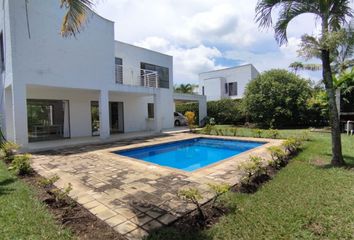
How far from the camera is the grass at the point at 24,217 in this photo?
3580 mm

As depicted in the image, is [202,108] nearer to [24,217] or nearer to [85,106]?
[85,106]

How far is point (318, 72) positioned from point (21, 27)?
43.6ft

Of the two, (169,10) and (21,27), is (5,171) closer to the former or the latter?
(21,27)

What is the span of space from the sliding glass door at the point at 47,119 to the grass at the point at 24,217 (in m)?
10.3

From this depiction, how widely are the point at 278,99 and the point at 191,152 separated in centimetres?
1242

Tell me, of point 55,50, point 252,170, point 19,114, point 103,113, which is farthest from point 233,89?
point 252,170

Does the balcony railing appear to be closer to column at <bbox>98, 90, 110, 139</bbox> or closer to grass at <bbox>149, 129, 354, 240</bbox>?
column at <bbox>98, 90, 110, 139</bbox>

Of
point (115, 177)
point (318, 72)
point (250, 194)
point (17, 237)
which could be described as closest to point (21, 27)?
point (115, 177)

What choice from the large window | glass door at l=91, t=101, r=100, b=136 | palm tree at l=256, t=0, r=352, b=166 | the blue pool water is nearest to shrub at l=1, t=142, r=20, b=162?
the blue pool water

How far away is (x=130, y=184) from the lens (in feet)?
19.5

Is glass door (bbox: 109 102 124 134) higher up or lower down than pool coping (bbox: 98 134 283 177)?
higher up

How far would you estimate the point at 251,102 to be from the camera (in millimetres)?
22594

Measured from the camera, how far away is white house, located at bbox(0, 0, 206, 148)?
10.9 m

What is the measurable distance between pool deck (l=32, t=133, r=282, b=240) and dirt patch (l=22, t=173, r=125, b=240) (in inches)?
4.9
